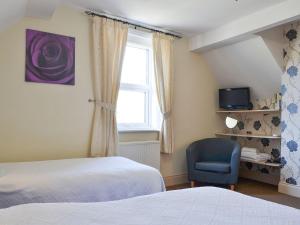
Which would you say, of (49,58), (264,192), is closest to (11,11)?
(49,58)

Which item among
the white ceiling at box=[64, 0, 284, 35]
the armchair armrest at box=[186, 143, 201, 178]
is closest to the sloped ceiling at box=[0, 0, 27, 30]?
the white ceiling at box=[64, 0, 284, 35]

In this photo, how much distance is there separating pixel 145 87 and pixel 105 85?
0.84 metres

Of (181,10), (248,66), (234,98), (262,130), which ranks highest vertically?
(181,10)

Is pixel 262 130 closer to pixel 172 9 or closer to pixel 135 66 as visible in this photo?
pixel 135 66

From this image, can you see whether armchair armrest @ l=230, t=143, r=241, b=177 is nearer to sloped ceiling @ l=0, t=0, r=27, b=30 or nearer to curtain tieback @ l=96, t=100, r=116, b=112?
curtain tieback @ l=96, t=100, r=116, b=112

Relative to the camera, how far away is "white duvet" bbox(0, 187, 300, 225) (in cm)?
111

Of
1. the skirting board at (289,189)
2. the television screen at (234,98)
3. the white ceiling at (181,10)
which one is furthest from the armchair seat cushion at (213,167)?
the white ceiling at (181,10)

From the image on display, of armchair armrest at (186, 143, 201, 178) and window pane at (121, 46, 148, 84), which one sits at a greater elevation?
window pane at (121, 46, 148, 84)

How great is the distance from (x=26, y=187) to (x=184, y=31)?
3.22 meters

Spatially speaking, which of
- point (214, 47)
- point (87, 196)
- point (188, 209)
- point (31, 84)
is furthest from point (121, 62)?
point (188, 209)

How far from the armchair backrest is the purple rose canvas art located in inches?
84.5

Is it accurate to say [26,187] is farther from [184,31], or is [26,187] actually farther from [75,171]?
[184,31]

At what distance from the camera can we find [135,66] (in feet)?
12.9

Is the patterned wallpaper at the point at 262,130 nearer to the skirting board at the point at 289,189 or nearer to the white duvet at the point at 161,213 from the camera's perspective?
the skirting board at the point at 289,189
